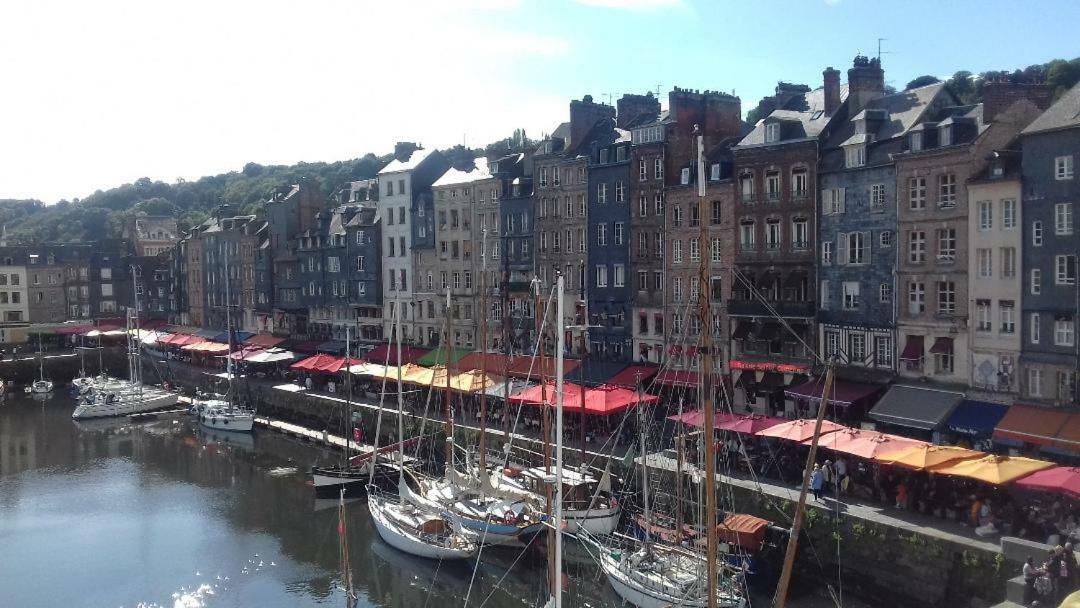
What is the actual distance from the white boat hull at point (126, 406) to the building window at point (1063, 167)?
218ft

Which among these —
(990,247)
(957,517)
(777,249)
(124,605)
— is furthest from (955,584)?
(124,605)

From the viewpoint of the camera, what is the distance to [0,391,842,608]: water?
36031 millimetres

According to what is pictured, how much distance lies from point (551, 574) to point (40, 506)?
3555cm

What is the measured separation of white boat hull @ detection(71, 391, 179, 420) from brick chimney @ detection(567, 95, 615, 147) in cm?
4085

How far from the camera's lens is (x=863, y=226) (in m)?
43.7

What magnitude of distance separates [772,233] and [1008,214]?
12320mm

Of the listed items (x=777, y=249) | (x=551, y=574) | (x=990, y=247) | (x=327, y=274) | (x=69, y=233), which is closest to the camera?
(x=551, y=574)

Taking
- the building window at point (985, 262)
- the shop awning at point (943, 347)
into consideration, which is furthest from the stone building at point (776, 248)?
the building window at point (985, 262)

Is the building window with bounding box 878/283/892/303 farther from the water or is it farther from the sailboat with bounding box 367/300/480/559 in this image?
the sailboat with bounding box 367/300/480/559

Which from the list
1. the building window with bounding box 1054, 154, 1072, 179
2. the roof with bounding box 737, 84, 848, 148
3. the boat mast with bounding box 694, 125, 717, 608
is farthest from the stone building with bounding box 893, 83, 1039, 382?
the boat mast with bounding box 694, 125, 717, 608

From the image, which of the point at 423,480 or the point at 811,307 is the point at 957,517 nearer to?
the point at 811,307

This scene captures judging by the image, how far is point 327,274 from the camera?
84500 millimetres

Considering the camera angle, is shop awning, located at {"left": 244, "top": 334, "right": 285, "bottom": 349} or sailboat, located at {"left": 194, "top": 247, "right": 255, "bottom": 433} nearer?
sailboat, located at {"left": 194, "top": 247, "right": 255, "bottom": 433}

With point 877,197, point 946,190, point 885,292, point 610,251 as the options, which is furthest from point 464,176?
point 946,190
